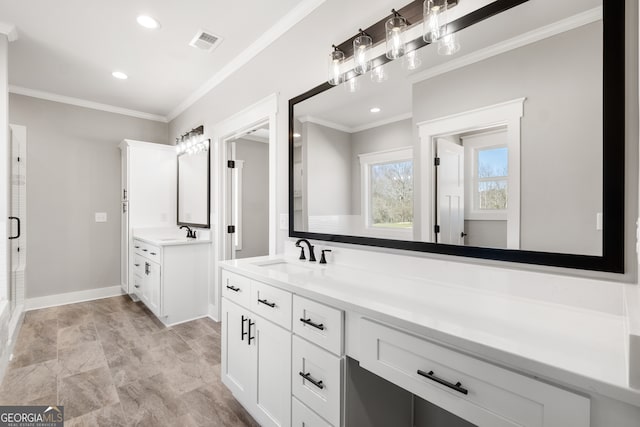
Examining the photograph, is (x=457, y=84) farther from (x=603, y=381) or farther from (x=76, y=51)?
(x=76, y=51)

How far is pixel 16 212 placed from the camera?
2902 mm

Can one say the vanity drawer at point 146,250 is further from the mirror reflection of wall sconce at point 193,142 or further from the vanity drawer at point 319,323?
the vanity drawer at point 319,323

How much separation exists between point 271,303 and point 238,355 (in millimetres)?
554

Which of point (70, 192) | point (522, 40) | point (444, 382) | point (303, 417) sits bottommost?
point (303, 417)

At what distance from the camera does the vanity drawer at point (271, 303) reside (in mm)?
1445

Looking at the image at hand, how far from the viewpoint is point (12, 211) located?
2.81m

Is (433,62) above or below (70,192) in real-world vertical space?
above

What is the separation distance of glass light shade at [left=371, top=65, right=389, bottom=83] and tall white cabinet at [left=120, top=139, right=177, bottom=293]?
11.4 feet

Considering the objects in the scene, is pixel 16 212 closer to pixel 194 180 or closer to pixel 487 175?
pixel 194 180

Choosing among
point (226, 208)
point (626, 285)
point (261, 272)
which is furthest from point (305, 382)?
point (226, 208)

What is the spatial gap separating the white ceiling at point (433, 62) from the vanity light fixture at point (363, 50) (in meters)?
0.05

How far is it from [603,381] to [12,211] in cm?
409

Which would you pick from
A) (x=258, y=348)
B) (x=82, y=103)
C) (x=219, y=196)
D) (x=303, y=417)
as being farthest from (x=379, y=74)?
(x=82, y=103)

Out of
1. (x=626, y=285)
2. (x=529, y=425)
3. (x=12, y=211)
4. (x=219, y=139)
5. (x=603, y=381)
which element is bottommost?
(x=529, y=425)
